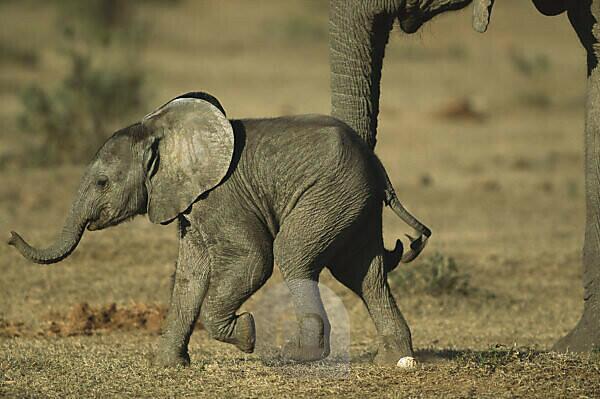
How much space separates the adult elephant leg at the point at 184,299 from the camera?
6.51 m

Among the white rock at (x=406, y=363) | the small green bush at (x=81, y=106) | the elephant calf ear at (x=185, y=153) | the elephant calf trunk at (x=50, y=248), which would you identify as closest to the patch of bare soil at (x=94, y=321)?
the elephant calf trunk at (x=50, y=248)

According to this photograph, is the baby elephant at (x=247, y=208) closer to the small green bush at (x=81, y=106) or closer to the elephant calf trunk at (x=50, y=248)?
the elephant calf trunk at (x=50, y=248)

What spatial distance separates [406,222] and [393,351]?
2.18 feet

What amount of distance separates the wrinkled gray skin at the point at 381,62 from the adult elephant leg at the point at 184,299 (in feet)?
3.75

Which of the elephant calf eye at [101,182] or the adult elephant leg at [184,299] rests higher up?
the elephant calf eye at [101,182]

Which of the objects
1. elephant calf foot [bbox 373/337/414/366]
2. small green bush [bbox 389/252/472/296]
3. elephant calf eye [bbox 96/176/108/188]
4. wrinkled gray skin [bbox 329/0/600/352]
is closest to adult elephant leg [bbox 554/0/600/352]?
wrinkled gray skin [bbox 329/0/600/352]

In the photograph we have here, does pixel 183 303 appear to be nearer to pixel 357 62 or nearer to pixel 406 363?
pixel 406 363

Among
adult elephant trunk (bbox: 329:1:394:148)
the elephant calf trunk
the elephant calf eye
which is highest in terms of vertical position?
adult elephant trunk (bbox: 329:1:394:148)

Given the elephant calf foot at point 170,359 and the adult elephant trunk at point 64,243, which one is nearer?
the adult elephant trunk at point 64,243

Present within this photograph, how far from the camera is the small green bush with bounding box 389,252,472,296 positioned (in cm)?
966

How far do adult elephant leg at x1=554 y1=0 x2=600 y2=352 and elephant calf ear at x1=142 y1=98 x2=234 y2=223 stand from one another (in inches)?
93.1

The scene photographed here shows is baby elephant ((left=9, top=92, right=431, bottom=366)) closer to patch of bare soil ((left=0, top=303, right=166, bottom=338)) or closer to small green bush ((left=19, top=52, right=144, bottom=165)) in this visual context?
patch of bare soil ((left=0, top=303, right=166, bottom=338))

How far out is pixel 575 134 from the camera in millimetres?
18266

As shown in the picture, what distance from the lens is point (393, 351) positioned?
21.5 feet
